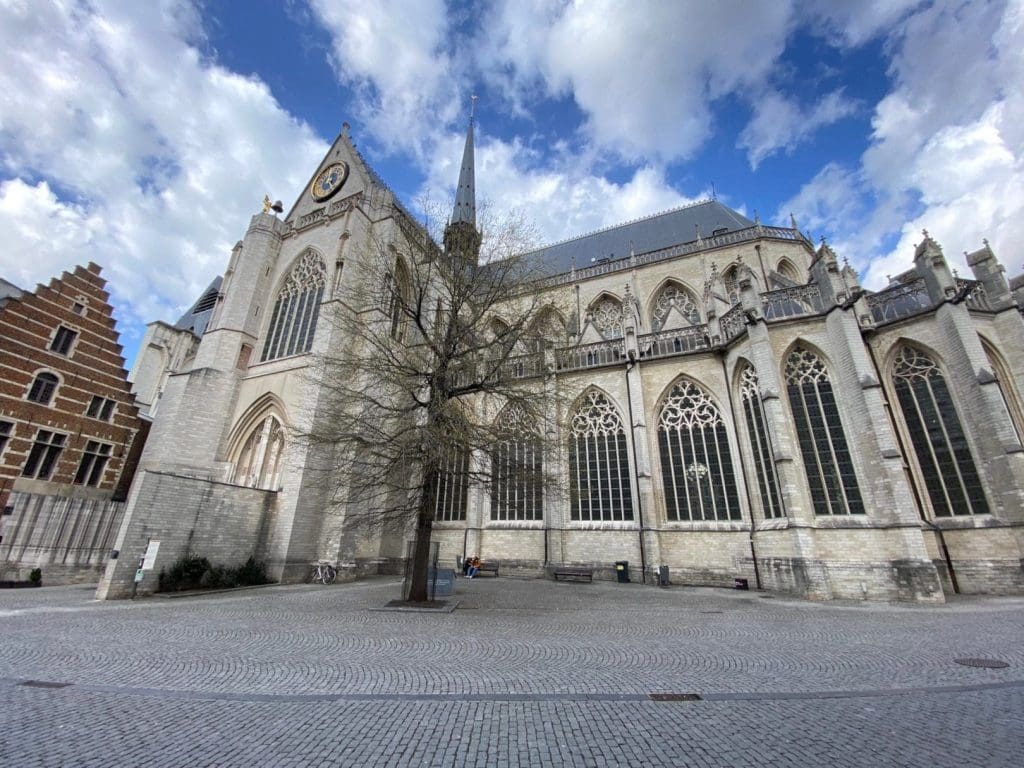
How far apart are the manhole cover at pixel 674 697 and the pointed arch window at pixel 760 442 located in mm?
11460

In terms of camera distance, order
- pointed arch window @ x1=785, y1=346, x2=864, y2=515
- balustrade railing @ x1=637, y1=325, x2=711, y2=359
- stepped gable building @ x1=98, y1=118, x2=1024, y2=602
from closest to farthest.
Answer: stepped gable building @ x1=98, y1=118, x2=1024, y2=602 → pointed arch window @ x1=785, y1=346, x2=864, y2=515 → balustrade railing @ x1=637, y1=325, x2=711, y2=359

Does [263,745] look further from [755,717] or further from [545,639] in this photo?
[545,639]

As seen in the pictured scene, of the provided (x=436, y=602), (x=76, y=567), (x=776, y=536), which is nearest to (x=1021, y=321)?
(x=776, y=536)

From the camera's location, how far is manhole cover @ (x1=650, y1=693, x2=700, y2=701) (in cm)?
402

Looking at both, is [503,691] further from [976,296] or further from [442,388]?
[976,296]

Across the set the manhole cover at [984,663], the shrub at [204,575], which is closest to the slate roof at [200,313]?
the shrub at [204,575]

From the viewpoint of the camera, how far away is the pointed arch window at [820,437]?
12953mm

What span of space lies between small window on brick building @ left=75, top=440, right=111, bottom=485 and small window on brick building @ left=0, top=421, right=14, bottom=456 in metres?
2.24

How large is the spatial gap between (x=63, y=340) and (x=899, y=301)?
102ft

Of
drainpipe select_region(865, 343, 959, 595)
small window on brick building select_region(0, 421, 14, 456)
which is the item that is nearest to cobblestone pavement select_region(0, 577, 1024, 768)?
drainpipe select_region(865, 343, 959, 595)

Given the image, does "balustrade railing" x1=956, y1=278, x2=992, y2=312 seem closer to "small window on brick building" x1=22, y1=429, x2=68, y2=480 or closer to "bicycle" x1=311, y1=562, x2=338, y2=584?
"bicycle" x1=311, y1=562, x2=338, y2=584

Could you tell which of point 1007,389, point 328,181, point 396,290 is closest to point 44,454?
point 396,290

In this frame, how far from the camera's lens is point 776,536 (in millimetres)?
13391

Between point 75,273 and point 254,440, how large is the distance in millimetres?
9548
